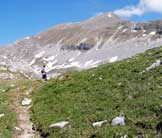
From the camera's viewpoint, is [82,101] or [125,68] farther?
[125,68]

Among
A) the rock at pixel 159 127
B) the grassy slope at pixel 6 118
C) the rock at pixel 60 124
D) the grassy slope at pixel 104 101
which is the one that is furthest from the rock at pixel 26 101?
the rock at pixel 159 127

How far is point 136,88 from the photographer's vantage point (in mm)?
29188

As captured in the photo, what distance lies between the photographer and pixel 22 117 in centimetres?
3253

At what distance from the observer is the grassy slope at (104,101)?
2348 cm

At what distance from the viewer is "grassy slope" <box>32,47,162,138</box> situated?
925 inches

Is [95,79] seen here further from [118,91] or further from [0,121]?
[0,121]

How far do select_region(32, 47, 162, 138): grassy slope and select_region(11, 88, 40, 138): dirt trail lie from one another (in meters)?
0.61

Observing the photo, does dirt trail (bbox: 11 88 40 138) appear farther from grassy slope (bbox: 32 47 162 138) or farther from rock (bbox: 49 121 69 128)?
rock (bbox: 49 121 69 128)

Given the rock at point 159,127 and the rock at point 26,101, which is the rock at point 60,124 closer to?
the rock at point 159,127

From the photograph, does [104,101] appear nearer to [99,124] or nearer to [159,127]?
[99,124]

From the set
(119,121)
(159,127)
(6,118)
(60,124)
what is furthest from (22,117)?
(159,127)

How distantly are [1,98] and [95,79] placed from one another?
8895 millimetres

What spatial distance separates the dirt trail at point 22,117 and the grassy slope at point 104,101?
2.00 ft

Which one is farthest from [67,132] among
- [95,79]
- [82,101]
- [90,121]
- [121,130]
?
[95,79]
